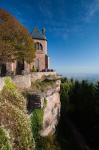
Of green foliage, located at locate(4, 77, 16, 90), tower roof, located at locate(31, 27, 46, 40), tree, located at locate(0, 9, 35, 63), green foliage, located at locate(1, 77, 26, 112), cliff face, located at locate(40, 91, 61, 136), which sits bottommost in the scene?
cliff face, located at locate(40, 91, 61, 136)

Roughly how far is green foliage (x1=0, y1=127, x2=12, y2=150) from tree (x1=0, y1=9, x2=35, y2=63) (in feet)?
58.4

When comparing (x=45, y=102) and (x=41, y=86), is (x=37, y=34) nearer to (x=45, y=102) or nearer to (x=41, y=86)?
(x=41, y=86)

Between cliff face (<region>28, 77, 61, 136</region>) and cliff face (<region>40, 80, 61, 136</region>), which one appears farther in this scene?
cliff face (<region>40, 80, 61, 136</region>)

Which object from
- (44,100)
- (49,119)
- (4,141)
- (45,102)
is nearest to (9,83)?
(44,100)

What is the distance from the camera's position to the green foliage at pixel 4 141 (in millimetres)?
17703

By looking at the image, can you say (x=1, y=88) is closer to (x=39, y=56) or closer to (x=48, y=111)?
(x=48, y=111)

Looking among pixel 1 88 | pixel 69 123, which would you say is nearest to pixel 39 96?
pixel 1 88

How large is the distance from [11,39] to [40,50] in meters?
20.8

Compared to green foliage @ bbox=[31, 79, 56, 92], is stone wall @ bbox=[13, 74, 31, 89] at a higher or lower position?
A: higher

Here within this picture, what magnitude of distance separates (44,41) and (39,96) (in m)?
31.4

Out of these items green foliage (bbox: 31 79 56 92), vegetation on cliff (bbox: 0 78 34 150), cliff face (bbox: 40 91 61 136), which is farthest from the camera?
green foliage (bbox: 31 79 56 92)

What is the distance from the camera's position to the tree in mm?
34281

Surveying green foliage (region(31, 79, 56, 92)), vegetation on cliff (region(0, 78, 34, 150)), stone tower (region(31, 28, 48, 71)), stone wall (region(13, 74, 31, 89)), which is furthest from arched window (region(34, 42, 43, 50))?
vegetation on cliff (region(0, 78, 34, 150))

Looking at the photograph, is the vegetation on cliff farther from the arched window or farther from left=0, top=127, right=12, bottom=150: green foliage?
the arched window
